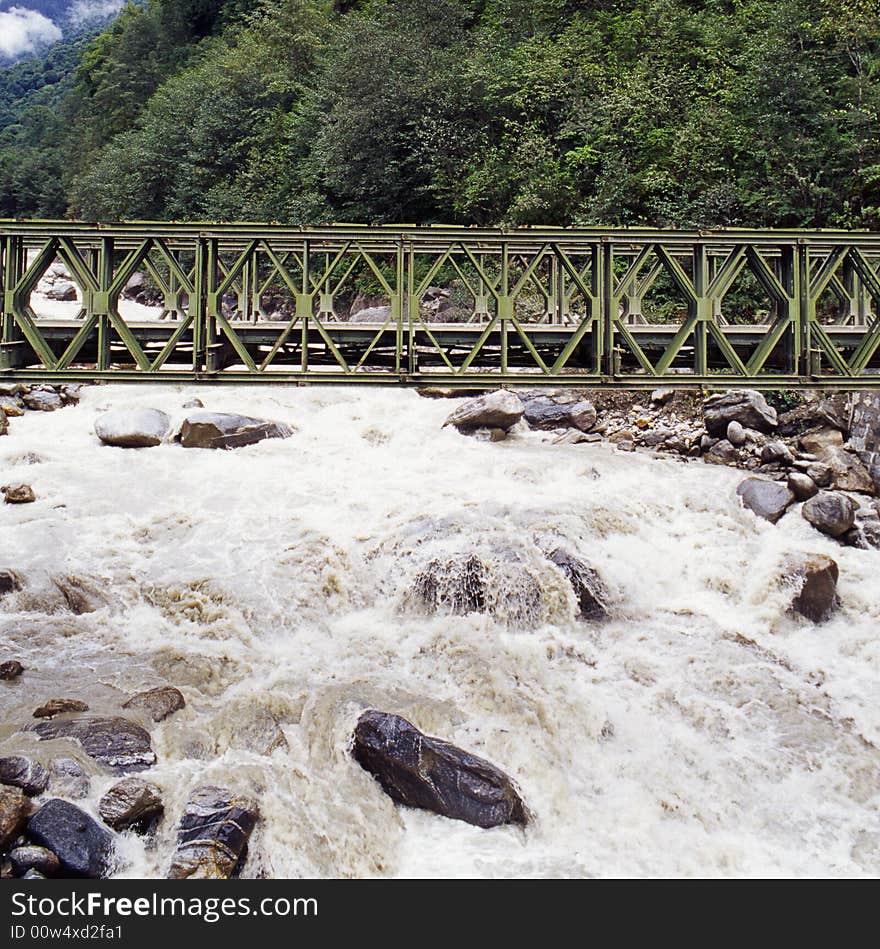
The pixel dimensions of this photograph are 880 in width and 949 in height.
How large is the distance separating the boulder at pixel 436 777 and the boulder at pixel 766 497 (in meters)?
9.83

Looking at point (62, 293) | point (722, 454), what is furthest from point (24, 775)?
point (62, 293)

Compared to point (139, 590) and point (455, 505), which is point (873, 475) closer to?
point (455, 505)

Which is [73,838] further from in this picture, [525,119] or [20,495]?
[525,119]

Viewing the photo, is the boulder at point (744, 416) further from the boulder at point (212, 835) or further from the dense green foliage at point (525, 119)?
the boulder at point (212, 835)

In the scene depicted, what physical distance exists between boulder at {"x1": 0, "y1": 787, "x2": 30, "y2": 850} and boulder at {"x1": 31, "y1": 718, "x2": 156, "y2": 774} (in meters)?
1.17

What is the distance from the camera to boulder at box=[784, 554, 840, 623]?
656 inches

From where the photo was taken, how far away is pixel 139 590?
16.3m

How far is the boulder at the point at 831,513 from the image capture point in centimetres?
1894

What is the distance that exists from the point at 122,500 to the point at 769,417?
1563 cm

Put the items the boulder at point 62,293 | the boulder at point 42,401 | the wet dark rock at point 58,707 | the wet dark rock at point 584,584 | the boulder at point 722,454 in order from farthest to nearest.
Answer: the boulder at point 62,293 → the boulder at point 42,401 → the boulder at point 722,454 → the wet dark rock at point 584,584 → the wet dark rock at point 58,707

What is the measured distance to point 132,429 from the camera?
22109mm

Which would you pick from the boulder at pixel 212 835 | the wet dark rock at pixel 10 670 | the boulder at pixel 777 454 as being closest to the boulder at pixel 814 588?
the boulder at pixel 777 454

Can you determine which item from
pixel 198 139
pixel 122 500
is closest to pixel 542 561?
pixel 122 500

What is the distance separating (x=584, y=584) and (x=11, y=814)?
984 centimetres
